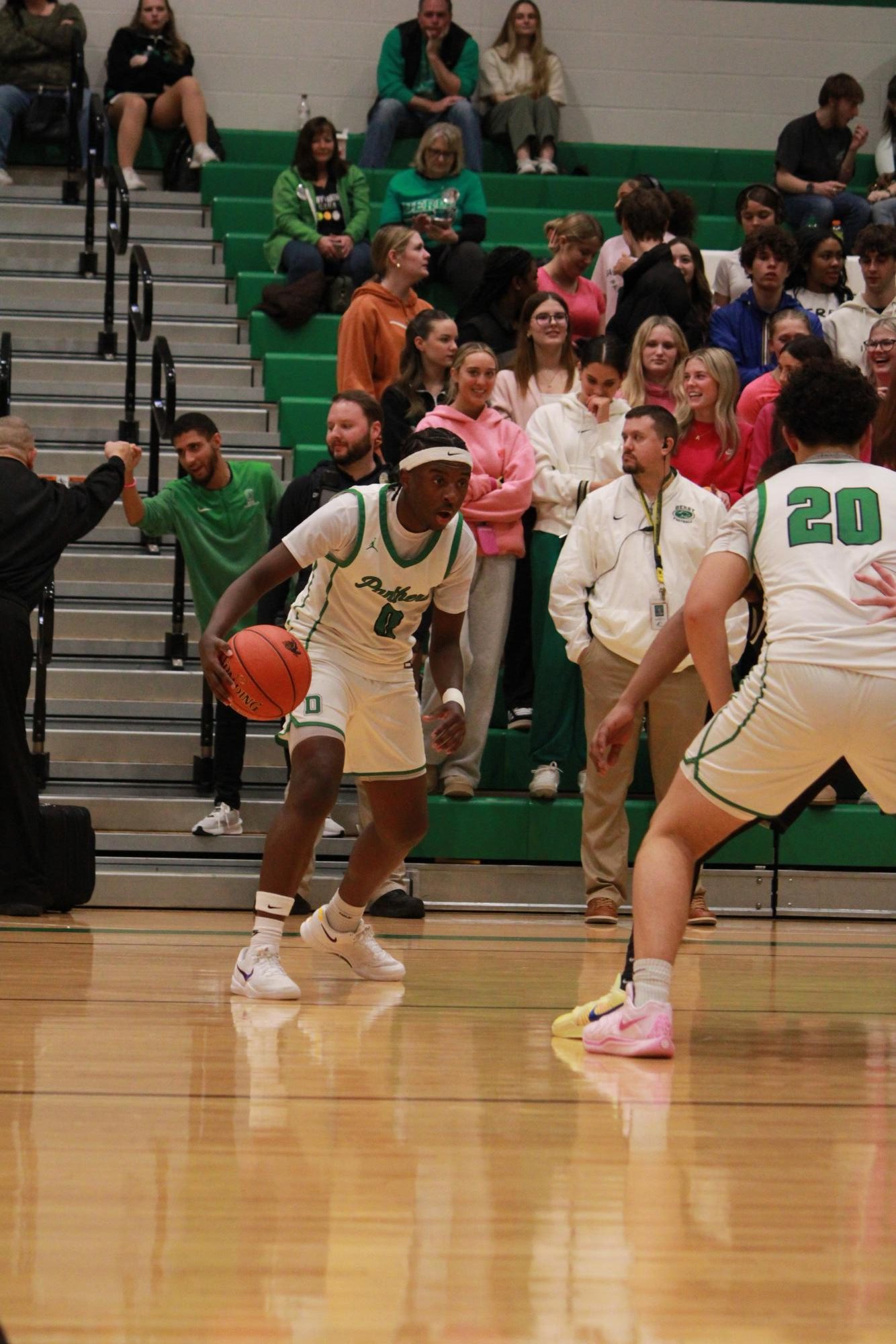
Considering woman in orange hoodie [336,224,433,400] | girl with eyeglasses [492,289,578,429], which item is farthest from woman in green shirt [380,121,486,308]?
girl with eyeglasses [492,289,578,429]

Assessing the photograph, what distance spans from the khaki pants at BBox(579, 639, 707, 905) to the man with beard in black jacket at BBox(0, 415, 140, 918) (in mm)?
2080

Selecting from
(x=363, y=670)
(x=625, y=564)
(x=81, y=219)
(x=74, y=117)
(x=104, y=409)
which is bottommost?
(x=363, y=670)

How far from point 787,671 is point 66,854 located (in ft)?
11.4

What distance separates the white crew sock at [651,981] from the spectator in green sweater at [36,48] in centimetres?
859

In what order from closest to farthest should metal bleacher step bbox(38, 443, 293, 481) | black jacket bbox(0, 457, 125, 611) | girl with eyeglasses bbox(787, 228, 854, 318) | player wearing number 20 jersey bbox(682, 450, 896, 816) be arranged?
player wearing number 20 jersey bbox(682, 450, 896, 816), black jacket bbox(0, 457, 125, 611), girl with eyeglasses bbox(787, 228, 854, 318), metal bleacher step bbox(38, 443, 293, 481)

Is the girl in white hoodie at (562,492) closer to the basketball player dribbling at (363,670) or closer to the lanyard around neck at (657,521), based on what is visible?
the lanyard around neck at (657,521)

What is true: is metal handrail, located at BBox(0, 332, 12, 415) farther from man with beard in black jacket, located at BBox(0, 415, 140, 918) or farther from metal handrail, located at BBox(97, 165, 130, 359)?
man with beard in black jacket, located at BBox(0, 415, 140, 918)

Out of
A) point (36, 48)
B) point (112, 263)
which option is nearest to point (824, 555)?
point (112, 263)

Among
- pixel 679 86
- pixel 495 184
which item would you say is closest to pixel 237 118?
pixel 495 184

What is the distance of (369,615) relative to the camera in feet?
16.2

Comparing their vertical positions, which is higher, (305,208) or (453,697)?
(305,208)

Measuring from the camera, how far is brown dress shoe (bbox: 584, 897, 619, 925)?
22.0 feet

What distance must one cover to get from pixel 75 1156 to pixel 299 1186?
422 millimetres

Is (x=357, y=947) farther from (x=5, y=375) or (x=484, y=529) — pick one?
(x=5, y=375)
